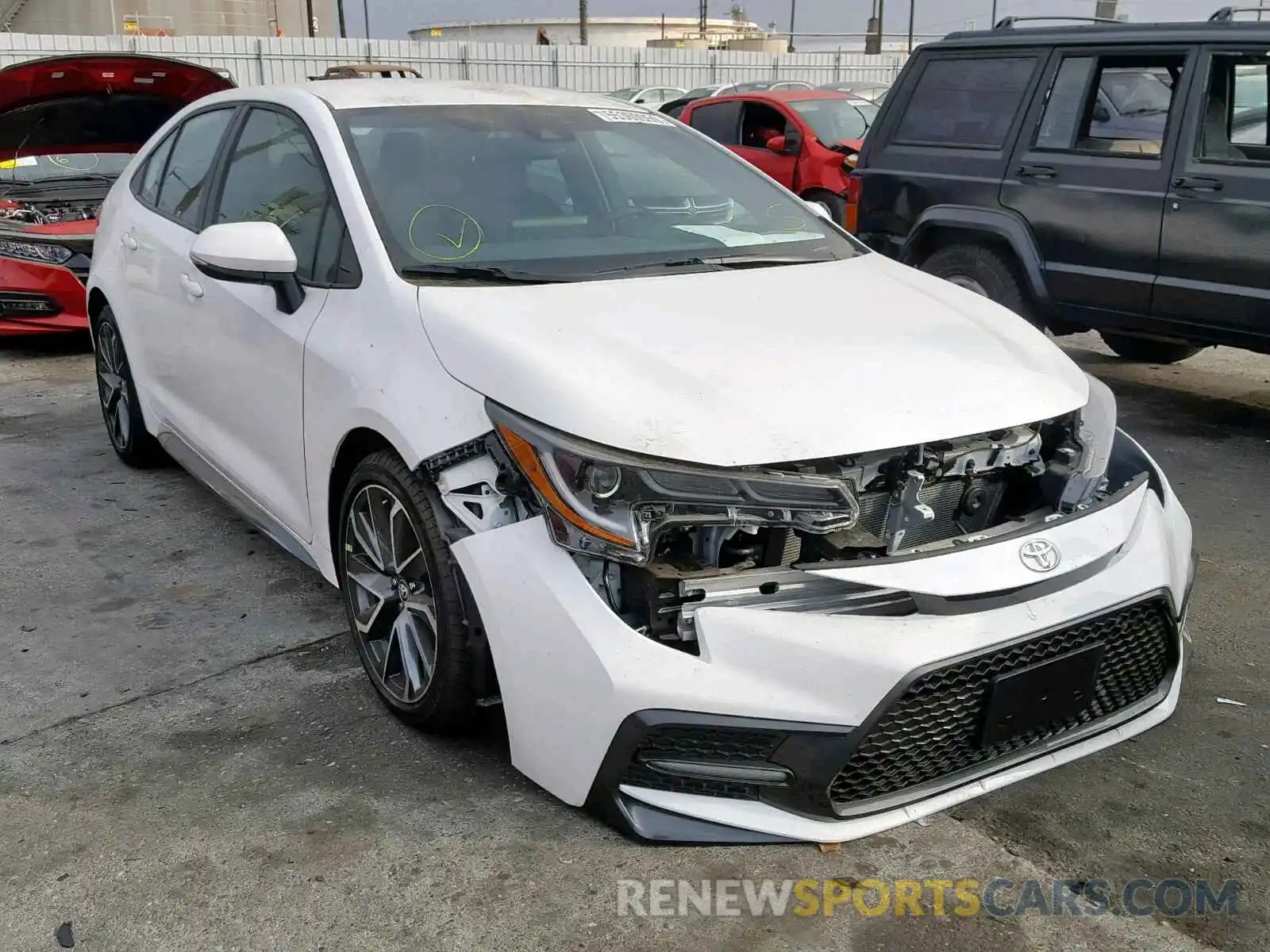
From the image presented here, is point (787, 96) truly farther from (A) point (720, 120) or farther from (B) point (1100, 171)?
(B) point (1100, 171)

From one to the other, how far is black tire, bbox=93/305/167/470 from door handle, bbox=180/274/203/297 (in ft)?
3.16

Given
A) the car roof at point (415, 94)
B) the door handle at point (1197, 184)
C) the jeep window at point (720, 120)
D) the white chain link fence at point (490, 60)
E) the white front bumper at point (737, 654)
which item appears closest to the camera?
the white front bumper at point (737, 654)

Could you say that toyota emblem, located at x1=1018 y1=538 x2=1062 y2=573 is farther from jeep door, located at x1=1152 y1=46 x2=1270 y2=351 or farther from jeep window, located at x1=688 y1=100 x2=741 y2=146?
jeep window, located at x1=688 y1=100 x2=741 y2=146

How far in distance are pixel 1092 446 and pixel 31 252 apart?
6.63 m

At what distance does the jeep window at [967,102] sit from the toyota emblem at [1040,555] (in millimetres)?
4267

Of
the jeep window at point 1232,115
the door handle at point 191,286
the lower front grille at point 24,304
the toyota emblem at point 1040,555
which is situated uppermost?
the jeep window at point 1232,115

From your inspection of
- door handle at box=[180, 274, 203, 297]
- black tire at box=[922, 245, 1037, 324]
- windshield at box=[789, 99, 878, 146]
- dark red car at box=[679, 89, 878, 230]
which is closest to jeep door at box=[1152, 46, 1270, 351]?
black tire at box=[922, 245, 1037, 324]

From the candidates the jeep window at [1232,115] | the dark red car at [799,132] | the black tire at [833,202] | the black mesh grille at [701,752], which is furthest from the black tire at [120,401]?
the black tire at [833,202]

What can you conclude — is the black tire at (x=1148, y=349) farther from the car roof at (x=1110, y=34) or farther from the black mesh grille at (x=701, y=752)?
the black mesh grille at (x=701, y=752)

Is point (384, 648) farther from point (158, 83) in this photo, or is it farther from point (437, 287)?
point (158, 83)

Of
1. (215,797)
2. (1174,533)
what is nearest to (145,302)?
(215,797)

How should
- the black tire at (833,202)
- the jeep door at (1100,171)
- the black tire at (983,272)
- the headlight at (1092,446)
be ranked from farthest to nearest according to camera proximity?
1. the black tire at (833,202)
2. the black tire at (983,272)
3. the jeep door at (1100,171)
4. the headlight at (1092,446)

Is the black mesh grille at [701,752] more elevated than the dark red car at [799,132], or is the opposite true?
the dark red car at [799,132]

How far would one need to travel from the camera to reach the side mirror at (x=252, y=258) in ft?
10.7
